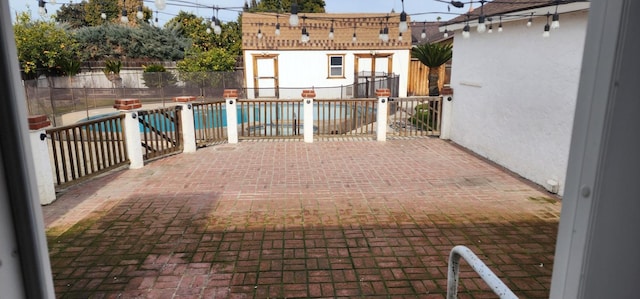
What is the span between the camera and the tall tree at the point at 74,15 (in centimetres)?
4134

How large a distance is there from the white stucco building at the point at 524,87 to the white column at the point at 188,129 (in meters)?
6.70

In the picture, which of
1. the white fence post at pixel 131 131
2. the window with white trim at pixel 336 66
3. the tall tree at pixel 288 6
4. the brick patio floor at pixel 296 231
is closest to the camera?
the brick patio floor at pixel 296 231

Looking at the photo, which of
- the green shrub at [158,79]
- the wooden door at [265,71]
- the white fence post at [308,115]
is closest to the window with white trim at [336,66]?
the wooden door at [265,71]

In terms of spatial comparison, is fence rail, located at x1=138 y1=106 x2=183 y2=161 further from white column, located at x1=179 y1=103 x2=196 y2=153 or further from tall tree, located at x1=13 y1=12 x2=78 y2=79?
tall tree, located at x1=13 y1=12 x2=78 y2=79

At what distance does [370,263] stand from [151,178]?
4803 millimetres

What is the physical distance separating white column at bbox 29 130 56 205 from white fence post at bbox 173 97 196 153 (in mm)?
3568

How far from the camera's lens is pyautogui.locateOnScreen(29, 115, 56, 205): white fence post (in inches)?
213

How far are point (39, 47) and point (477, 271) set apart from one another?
27.0 meters

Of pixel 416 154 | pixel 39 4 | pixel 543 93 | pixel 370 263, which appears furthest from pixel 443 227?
pixel 39 4

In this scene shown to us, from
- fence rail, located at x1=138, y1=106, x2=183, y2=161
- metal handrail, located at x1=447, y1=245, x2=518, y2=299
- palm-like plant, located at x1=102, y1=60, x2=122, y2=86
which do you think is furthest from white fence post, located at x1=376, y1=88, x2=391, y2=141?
palm-like plant, located at x1=102, y1=60, x2=122, y2=86

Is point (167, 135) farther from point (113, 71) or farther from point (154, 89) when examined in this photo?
point (113, 71)

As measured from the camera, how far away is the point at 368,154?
9016 millimetres

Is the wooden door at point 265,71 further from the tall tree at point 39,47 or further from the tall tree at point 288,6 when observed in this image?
the tall tree at point 288,6

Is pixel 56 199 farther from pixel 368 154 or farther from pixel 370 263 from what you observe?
pixel 368 154
